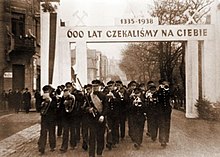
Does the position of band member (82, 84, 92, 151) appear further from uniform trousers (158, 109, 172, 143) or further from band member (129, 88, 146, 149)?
uniform trousers (158, 109, 172, 143)

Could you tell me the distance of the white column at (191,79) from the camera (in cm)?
479

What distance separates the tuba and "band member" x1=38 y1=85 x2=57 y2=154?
89mm

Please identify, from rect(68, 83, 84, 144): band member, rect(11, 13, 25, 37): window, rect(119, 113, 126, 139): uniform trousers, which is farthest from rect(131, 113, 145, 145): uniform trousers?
rect(11, 13, 25, 37): window

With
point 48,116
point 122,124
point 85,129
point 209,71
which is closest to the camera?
point 85,129

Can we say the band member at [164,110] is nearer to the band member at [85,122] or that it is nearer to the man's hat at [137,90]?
the man's hat at [137,90]

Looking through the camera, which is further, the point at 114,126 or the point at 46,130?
the point at 114,126

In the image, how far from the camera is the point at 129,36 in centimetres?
477

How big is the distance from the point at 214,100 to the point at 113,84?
2.61ft

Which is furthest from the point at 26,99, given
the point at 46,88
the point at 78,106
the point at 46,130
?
the point at 78,106

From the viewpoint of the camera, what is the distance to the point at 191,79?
4.86 metres

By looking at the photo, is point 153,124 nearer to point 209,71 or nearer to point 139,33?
point 209,71

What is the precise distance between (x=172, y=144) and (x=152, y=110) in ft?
1.16

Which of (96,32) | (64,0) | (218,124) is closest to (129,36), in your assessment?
(96,32)

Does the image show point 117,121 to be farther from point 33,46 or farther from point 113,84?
point 33,46
